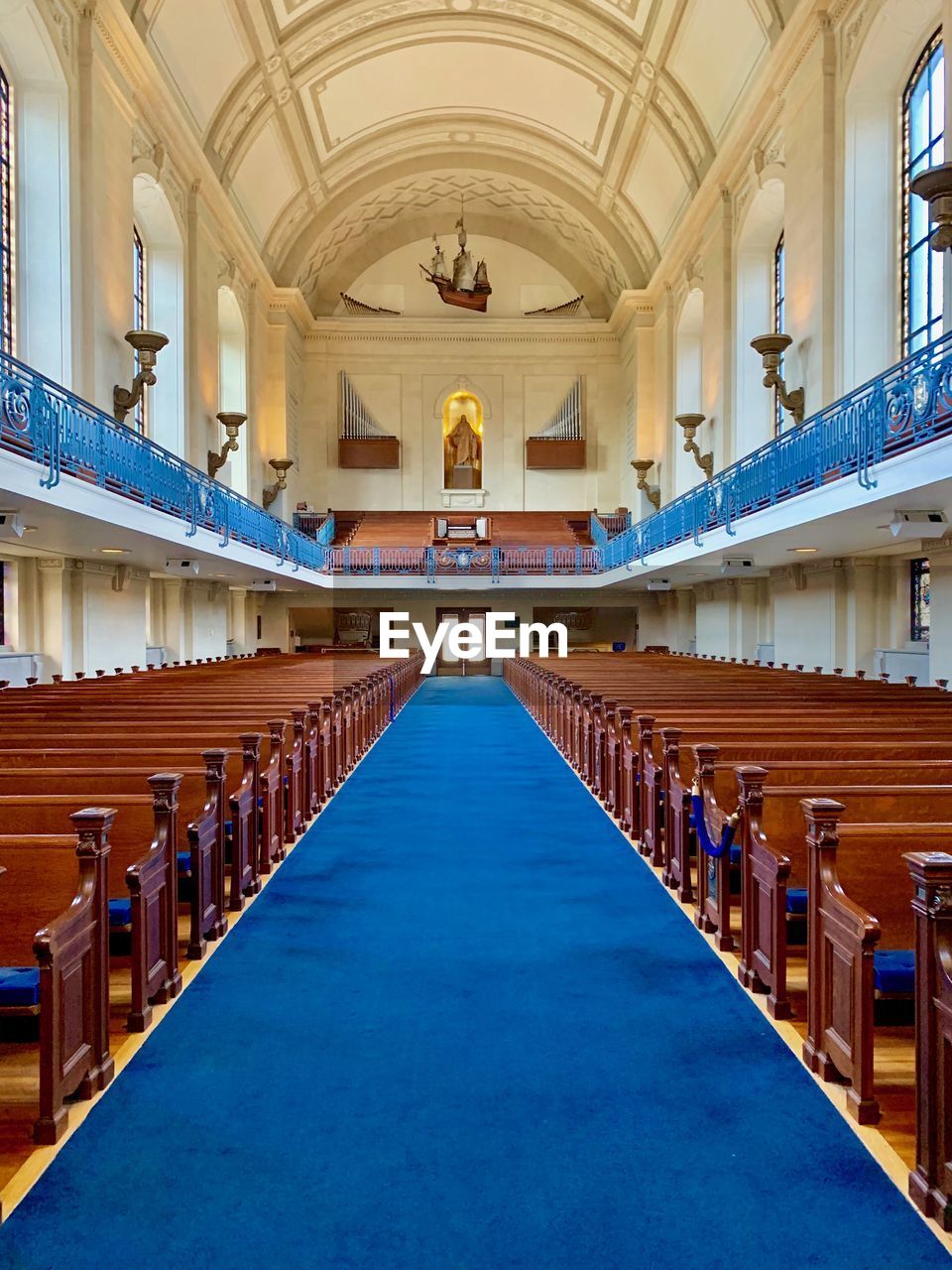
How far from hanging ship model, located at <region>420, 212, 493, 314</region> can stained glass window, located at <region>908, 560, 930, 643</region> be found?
673 inches

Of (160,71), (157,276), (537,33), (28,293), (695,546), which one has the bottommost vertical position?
(695,546)

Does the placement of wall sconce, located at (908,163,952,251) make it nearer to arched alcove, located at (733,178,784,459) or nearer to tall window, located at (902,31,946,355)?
tall window, located at (902,31,946,355)

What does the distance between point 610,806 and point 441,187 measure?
23.8 metres

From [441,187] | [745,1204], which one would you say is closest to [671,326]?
[441,187]

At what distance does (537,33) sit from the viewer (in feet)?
61.9

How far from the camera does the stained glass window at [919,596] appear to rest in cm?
1174

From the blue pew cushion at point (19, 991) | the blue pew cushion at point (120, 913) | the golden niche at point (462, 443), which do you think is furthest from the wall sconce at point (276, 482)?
the blue pew cushion at point (19, 991)

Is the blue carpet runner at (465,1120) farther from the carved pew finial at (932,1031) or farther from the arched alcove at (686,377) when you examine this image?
the arched alcove at (686,377)

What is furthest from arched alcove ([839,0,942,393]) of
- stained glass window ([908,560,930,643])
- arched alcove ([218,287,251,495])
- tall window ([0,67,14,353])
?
arched alcove ([218,287,251,495])

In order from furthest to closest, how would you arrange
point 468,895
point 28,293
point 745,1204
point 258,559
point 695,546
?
point 258,559
point 695,546
point 28,293
point 468,895
point 745,1204

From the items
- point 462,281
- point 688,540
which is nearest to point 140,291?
point 688,540

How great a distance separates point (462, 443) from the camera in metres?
28.9

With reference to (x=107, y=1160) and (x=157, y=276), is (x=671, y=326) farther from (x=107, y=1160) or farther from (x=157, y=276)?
(x=107, y=1160)

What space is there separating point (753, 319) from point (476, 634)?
11.2 m
